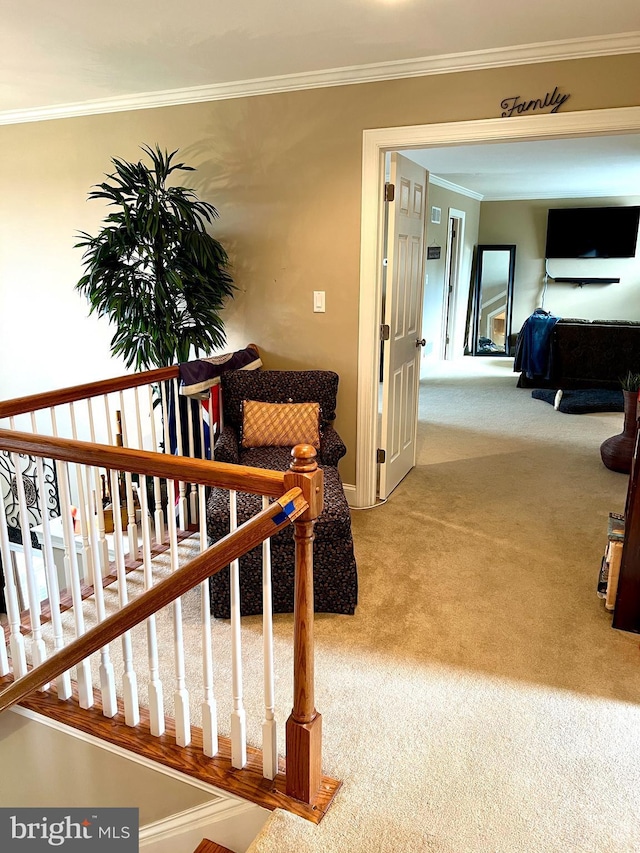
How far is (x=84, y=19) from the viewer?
104 inches

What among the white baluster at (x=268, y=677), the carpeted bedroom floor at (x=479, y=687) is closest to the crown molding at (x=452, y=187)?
the carpeted bedroom floor at (x=479, y=687)

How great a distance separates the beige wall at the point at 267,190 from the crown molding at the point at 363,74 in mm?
39

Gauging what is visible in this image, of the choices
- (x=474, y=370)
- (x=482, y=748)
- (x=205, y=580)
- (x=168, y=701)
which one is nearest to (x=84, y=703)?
(x=168, y=701)

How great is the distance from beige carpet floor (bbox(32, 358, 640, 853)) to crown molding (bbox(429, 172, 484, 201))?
4.99 metres

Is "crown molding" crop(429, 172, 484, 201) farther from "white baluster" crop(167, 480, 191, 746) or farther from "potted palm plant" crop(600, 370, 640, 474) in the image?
"white baluster" crop(167, 480, 191, 746)

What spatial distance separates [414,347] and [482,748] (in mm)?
2804

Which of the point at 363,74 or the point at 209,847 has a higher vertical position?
the point at 363,74

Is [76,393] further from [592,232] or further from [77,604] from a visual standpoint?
[592,232]

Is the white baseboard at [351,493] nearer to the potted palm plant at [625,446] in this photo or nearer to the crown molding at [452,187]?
the potted palm plant at [625,446]

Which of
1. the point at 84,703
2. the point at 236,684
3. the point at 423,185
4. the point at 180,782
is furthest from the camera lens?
the point at 423,185

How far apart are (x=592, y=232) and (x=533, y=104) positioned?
7.06m

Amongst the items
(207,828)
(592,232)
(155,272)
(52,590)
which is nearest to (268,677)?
(207,828)

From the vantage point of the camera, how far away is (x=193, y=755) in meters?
1.79

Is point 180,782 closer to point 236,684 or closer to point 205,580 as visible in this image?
point 236,684
